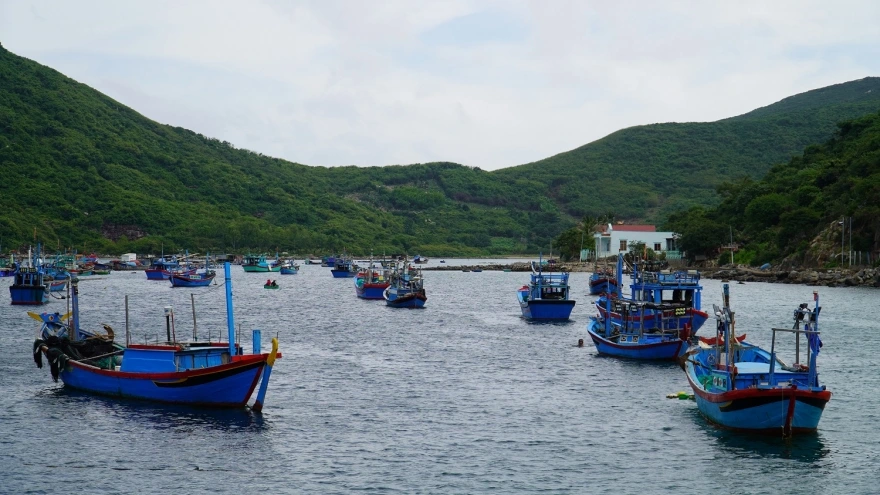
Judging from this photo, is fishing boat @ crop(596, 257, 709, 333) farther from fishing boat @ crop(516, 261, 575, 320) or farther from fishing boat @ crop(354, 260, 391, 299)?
fishing boat @ crop(354, 260, 391, 299)

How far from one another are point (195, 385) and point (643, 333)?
3009 cm

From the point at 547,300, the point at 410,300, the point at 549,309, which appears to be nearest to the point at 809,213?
the point at 410,300

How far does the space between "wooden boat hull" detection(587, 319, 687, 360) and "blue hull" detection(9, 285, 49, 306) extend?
232 feet

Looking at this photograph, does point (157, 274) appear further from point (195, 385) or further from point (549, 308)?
point (195, 385)

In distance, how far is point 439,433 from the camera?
132 ft

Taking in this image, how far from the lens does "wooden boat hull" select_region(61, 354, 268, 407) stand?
41.6m

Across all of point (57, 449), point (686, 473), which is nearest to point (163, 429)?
point (57, 449)

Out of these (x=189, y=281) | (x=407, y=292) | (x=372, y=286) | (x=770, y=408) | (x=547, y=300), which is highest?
(x=189, y=281)

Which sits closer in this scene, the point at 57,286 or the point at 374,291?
the point at 57,286

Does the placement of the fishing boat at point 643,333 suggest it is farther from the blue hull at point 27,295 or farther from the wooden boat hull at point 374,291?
the blue hull at point 27,295

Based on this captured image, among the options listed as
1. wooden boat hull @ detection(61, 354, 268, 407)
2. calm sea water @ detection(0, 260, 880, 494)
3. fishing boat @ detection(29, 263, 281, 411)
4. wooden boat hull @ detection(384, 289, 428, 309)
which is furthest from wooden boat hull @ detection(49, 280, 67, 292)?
wooden boat hull @ detection(61, 354, 268, 407)

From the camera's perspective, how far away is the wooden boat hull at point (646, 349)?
2296 inches

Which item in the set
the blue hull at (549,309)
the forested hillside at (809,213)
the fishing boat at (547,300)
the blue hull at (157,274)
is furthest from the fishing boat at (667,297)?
the blue hull at (157,274)

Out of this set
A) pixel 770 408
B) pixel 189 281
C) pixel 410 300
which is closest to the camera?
pixel 770 408
